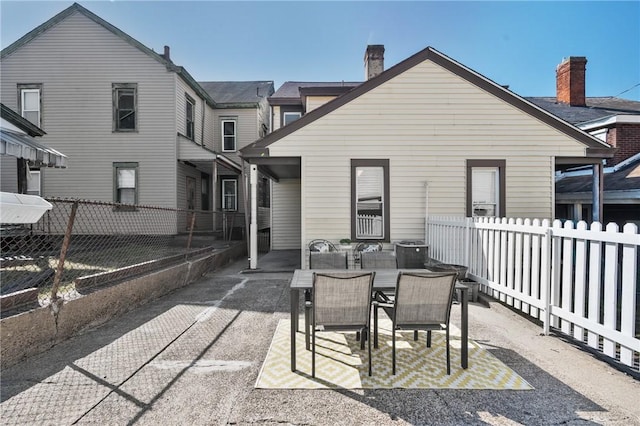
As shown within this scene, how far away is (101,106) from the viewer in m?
12.5

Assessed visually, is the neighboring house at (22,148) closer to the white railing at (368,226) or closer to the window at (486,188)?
the white railing at (368,226)

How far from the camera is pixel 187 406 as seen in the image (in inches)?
101

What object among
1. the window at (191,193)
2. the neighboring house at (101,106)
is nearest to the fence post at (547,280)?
the neighboring house at (101,106)

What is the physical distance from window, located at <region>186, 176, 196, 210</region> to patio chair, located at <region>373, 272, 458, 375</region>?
1290 cm

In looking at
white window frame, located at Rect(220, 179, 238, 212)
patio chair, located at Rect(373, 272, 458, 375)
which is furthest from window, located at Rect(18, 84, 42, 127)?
patio chair, located at Rect(373, 272, 458, 375)

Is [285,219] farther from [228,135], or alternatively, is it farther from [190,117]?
[228,135]

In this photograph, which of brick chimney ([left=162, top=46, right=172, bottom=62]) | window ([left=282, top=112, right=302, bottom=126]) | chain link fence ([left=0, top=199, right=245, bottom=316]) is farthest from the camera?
brick chimney ([left=162, top=46, right=172, bottom=62])

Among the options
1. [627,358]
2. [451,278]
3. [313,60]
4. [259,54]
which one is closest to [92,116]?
[259,54]

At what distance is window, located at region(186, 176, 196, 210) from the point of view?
1417 cm

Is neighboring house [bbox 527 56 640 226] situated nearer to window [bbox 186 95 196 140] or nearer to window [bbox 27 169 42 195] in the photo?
window [bbox 186 95 196 140]

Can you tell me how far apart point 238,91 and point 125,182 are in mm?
8279

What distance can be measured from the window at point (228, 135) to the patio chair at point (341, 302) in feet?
49.7

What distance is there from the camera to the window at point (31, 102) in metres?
12.4

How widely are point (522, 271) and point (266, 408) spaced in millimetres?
4108
